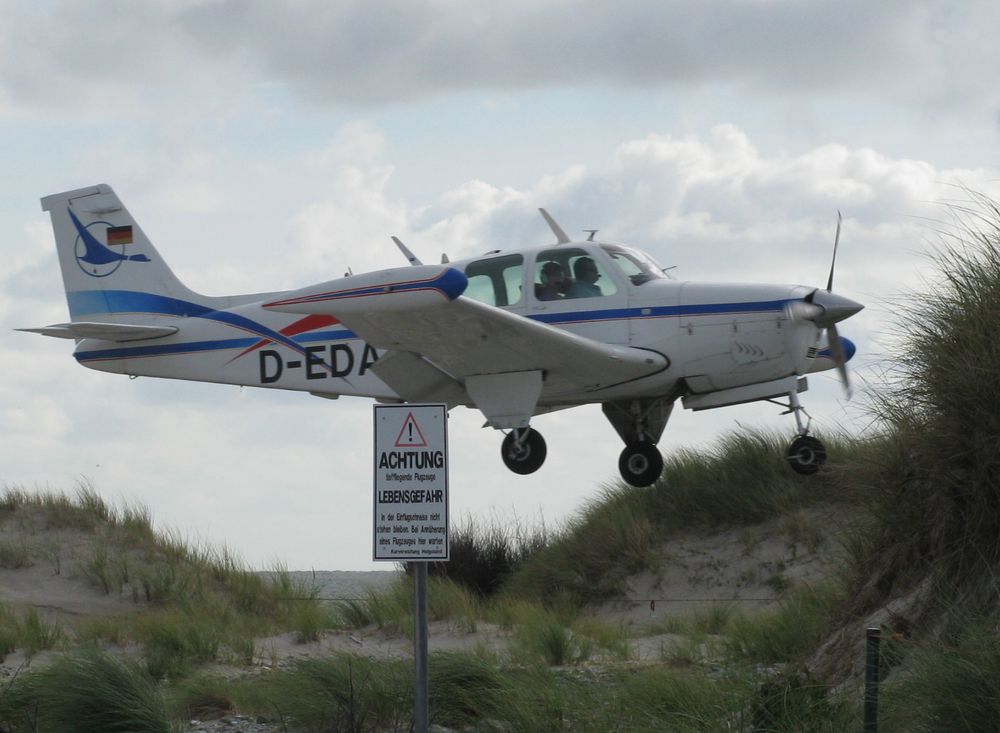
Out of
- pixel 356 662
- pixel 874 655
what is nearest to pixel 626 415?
pixel 356 662

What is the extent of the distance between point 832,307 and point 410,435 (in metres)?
8.22

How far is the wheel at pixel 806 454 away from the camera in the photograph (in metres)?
13.5

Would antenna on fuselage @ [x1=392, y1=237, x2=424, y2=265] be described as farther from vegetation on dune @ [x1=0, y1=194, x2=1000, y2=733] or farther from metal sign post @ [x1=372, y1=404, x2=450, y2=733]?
metal sign post @ [x1=372, y1=404, x2=450, y2=733]

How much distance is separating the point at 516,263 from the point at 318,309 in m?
3.33

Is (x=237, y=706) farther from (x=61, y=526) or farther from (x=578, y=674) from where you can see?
(x=61, y=526)

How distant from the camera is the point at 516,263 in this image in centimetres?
1384

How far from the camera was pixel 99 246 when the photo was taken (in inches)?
734

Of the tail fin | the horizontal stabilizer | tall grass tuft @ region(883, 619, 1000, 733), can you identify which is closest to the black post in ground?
tall grass tuft @ region(883, 619, 1000, 733)

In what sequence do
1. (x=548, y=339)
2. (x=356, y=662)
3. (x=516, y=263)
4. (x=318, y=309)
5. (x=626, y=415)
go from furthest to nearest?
(x=626, y=415) → (x=516, y=263) → (x=548, y=339) → (x=318, y=309) → (x=356, y=662)

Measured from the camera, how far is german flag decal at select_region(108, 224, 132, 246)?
18656 millimetres

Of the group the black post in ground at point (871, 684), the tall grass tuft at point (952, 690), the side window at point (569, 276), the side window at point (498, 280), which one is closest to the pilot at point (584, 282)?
the side window at point (569, 276)

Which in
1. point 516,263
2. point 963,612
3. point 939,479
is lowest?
point 963,612

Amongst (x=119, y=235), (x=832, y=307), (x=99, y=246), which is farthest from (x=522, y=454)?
(x=99, y=246)

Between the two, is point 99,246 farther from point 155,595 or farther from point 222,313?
point 155,595
